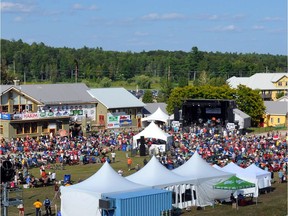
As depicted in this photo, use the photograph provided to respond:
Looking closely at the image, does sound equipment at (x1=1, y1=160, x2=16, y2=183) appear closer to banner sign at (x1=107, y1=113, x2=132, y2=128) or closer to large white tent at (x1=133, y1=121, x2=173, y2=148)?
large white tent at (x1=133, y1=121, x2=173, y2=148)

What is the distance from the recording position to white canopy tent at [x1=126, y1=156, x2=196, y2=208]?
2598 centimetres

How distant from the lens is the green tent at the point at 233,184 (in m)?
27.3

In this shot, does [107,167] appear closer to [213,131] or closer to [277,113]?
[213,131]

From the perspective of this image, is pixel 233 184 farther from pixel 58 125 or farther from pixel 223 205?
pixel 58 125

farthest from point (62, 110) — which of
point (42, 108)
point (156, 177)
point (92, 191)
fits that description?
Result: point (92, 191)

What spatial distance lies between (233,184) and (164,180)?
3.02 m

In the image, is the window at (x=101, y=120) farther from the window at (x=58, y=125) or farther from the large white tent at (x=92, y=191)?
the large white tent at (x=92, y=191)

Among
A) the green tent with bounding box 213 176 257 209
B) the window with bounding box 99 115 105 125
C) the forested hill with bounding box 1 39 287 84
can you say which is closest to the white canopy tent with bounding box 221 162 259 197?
the green tent with bounding box 213 176 257 209

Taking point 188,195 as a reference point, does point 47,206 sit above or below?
below

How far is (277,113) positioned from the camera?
2685 inches

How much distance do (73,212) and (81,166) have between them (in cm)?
1484

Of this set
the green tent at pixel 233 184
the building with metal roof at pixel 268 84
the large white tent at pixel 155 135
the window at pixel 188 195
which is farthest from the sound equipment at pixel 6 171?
the building with metal roof at pixel 268 84

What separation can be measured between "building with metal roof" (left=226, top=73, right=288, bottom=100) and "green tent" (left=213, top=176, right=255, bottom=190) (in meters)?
66.2

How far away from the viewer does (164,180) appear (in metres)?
26.3
